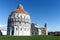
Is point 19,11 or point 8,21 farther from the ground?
point 19,11

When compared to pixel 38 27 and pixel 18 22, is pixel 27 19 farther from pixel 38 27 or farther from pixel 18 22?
pixel 38 27

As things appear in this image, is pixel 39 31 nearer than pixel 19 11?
No

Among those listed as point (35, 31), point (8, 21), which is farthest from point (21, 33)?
point (35, 31)

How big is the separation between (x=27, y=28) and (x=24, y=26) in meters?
1.73

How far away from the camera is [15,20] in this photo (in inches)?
2045

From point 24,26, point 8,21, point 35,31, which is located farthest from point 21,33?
point 35,31

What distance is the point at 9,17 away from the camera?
176ft

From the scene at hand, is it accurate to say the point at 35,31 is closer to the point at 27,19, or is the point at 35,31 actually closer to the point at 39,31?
the point at 39,31

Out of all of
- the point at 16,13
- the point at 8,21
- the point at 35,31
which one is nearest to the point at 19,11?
the point at 16,13

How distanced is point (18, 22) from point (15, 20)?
1.27 meters

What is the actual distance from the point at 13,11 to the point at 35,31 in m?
15.8

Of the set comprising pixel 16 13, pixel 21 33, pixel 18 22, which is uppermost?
pixel 16 13

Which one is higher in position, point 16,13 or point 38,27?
point 16,13

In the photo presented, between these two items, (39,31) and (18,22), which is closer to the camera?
(18,22)
